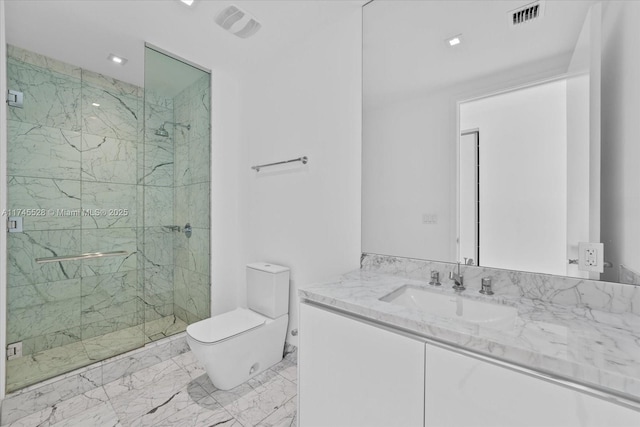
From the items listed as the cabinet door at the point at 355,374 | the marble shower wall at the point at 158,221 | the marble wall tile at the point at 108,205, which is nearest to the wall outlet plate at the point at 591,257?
the cabinet door at the point at 355,374

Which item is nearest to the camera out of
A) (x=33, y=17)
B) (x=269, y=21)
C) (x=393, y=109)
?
(x=393, y=109)

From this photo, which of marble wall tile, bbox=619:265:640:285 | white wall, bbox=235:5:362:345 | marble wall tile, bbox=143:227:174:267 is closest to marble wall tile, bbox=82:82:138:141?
marble wall tile, bbox=143:227:174:267

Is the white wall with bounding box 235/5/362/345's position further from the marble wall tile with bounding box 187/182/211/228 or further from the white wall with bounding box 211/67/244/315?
the marble wall tile with bounding box 187/182/211/228

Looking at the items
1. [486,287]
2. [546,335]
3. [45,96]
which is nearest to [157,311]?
[45,96]

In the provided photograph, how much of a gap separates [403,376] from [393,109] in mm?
1345

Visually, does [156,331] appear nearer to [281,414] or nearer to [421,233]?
[281,414]

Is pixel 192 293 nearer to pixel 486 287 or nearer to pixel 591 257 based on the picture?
pixel 486 287

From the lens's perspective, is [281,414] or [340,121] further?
[340,121]

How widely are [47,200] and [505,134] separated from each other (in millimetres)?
3117

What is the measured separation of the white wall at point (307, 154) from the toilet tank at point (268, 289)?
8 centimetres

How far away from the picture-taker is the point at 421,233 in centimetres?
151

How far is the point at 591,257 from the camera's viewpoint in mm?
1067

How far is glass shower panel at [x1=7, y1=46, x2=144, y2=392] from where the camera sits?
2.04m

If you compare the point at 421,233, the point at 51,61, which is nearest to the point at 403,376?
the point at 421,233
